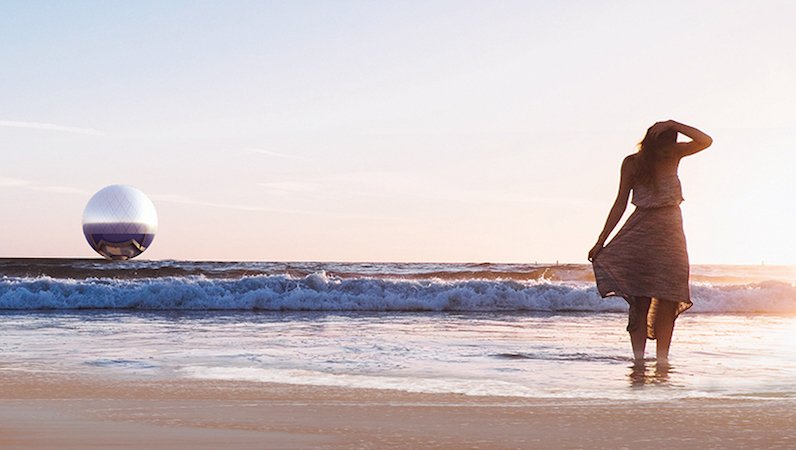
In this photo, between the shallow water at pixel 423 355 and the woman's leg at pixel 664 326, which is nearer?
the shallow water at pixel 423 355

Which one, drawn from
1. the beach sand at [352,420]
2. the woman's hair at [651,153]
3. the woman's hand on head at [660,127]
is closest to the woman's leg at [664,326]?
the woman's hair at [651,153]

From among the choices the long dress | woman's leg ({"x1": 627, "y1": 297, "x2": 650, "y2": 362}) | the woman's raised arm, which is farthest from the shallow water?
the woman's raised arm

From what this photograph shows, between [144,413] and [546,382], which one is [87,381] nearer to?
[144,413]

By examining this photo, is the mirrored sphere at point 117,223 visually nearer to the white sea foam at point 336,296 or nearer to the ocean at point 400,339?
the ocean at point 400,339

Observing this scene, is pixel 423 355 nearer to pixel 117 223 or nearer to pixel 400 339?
pixel 400 339

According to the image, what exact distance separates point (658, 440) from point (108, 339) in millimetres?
5865

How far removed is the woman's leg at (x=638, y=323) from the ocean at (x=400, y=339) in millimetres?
131

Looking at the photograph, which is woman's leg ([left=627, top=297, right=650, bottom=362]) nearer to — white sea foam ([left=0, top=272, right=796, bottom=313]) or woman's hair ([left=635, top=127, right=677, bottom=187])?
woman's hair ([left=635, top=127, right=677, bottom=187])

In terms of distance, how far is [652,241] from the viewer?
18.1 feet

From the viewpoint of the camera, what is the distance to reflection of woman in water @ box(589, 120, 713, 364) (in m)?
5.46

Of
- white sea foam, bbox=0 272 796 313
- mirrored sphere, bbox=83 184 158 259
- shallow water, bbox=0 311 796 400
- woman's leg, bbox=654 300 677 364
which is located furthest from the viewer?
mirrored sphere, bbox=83 184 158 259

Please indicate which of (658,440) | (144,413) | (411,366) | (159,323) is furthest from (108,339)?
(658,440)

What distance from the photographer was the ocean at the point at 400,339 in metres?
4.68

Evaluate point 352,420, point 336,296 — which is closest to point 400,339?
point 352,420
